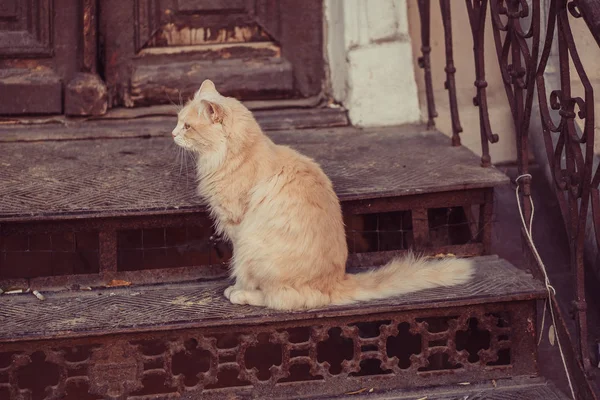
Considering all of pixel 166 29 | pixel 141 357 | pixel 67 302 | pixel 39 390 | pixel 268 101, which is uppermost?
pixel 166 29

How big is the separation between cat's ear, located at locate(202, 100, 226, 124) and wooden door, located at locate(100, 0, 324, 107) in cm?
125

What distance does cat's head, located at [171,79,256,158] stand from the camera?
2951 mm

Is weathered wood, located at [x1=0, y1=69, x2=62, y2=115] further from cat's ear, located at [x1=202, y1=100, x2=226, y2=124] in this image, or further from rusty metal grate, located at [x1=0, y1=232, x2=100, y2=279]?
cat's ear, located at [x1=202, y1=100, x2=226, y2=124]

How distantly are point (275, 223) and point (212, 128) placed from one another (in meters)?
0.47

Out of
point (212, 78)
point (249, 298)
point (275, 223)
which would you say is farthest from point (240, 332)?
point (212, 78)

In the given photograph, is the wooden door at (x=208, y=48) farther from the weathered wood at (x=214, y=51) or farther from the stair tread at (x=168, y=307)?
the stair tread at (x=168, y=307)

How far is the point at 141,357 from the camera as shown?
8.84 feet

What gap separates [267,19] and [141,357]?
2.21 meters

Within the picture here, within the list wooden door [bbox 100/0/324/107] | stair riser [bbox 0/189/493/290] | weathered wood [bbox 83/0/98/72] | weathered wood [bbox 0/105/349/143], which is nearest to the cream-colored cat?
stair riser [bbox 0/189/493/290]

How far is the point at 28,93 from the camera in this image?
158 inches

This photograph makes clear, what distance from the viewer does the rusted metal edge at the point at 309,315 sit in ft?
8.54

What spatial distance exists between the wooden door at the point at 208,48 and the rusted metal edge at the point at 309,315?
1813mm

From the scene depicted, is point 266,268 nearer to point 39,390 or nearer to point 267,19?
point 39,390

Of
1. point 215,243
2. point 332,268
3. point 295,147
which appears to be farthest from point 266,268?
point 295,147
